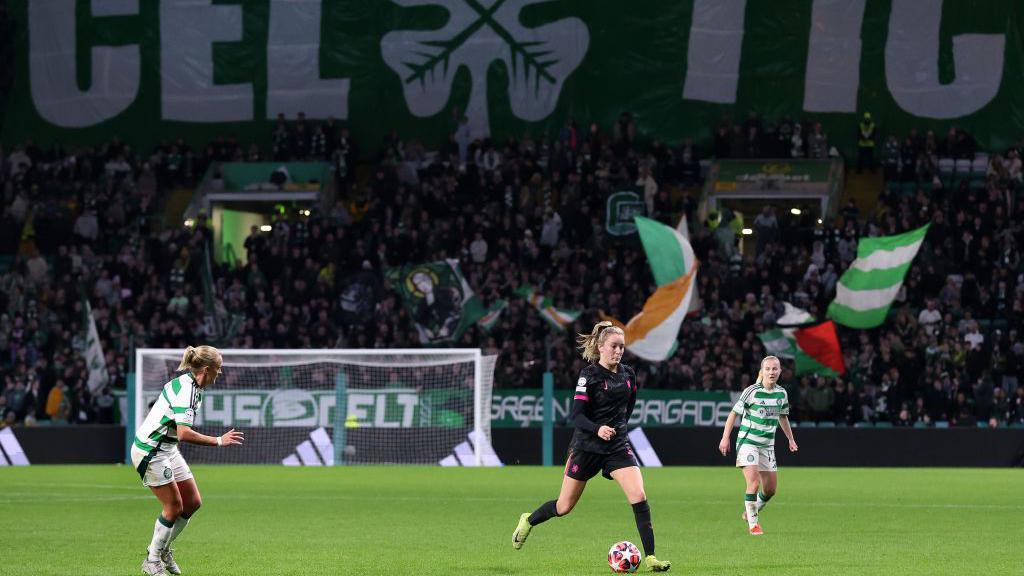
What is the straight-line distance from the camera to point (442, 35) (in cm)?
4531

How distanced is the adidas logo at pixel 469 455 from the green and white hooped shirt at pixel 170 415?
18989 mm

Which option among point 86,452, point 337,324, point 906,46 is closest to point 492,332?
point 337,324

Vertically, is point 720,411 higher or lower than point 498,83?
lower

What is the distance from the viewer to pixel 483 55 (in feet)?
147

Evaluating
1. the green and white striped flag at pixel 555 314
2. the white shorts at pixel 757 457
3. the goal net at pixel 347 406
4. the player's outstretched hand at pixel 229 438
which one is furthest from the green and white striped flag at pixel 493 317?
the player's outstretched hand at pixel 229 438

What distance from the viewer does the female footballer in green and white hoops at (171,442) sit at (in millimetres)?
11969

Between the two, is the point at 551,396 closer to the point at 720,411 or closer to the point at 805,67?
the point at 720,411

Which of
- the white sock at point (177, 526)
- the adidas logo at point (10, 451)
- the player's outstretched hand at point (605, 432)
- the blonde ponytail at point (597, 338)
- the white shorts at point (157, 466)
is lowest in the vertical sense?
the adidas logo at point (10, 451)

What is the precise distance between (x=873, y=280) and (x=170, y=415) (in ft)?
72.3

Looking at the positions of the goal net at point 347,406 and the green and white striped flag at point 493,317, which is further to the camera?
the green and white striped flag at point 493,317

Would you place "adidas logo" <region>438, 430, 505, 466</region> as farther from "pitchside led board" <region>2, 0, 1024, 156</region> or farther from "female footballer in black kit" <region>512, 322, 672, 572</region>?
"female footballer in black kit" <region>512, 322, 672, 572</region>

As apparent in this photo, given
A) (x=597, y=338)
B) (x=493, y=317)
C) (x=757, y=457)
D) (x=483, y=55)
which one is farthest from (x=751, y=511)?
(x=483, y=55)

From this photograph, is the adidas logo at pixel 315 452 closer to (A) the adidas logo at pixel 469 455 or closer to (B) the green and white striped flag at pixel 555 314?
(A) the adidas logo at pixel 469 455

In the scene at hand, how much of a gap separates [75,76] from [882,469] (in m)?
27.8
